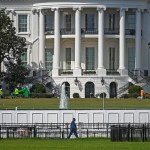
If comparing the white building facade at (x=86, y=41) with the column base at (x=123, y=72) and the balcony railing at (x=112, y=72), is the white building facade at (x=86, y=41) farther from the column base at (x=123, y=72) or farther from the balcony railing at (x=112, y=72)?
the balcony railing at (x=112, y=72)

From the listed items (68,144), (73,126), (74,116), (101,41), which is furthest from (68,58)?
(68,144)

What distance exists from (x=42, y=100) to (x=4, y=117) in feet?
84.1

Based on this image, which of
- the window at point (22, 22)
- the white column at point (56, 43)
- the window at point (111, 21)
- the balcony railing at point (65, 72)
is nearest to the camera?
the white column at point (56, 43)

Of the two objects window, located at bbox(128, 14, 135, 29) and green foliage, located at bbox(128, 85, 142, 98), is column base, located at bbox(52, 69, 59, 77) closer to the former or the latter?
green foliage, located at bbox(128, 85, 142, 98)

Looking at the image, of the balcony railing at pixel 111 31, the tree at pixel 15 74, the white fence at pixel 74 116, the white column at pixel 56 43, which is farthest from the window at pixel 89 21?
the white fence at pixel 74 116

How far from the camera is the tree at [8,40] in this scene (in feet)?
362

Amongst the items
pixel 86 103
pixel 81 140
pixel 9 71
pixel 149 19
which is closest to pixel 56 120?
pixel 81 140

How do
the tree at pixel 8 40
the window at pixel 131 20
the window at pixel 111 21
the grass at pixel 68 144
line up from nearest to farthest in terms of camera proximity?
the grass at pixel 68 144 → the tree at pixel 8 40 → the window at pixel 111 21 → the window at pixel 131 20

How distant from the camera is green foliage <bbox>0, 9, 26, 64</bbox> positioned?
110375 mm

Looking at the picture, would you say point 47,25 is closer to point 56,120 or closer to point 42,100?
point 42,100

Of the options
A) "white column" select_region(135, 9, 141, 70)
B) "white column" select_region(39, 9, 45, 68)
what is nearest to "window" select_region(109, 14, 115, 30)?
"white column" select_region(135, 9, 141, 70)

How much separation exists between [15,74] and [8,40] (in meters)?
4.60

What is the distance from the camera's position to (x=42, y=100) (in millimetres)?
100375

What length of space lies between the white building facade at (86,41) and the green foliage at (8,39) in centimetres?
605
